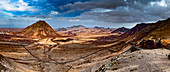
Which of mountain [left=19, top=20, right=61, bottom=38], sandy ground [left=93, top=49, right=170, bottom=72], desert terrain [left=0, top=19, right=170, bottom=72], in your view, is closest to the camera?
sandy ground [left=93, top=49, right=170, bottom=72]

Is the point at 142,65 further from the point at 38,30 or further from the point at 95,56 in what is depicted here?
the point at 38,30

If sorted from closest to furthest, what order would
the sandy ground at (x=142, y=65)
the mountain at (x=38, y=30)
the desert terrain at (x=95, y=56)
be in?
the sandy ground at (x=142, y=65)
the desert terrain at (x=95, y=56)
the mountain at (x=38, y=30)

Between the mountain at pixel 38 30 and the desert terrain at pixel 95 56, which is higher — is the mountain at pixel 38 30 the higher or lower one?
A: the higher one

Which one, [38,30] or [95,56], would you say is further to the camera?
[38,30]

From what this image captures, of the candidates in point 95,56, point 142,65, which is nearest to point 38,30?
point 95,56

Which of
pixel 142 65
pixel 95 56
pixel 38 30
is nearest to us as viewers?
pixel 142 65

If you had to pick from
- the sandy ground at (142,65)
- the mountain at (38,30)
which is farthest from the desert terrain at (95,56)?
the mountain at (38,30)

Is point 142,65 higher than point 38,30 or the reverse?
the reverse

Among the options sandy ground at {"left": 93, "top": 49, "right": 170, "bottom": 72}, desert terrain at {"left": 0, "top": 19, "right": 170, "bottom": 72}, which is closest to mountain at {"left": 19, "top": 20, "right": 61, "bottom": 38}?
desert terrain at {"left": 0, "top": 19, "right": 170, "bottom": 72}

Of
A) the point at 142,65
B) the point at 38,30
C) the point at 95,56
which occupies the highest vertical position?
the point at 38,30

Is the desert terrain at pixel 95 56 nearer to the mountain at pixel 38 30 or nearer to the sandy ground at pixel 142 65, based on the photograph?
the sandy ground at pixel 142 65

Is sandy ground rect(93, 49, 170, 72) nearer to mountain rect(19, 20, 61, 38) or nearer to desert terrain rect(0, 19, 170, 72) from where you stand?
desert terrain rect(0, 19, 170, 72)

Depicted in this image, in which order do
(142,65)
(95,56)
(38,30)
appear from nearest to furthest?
(142,65)
(95,56)
(38,30)

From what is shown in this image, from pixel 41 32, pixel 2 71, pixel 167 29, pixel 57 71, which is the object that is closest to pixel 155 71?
pixel 2 71
